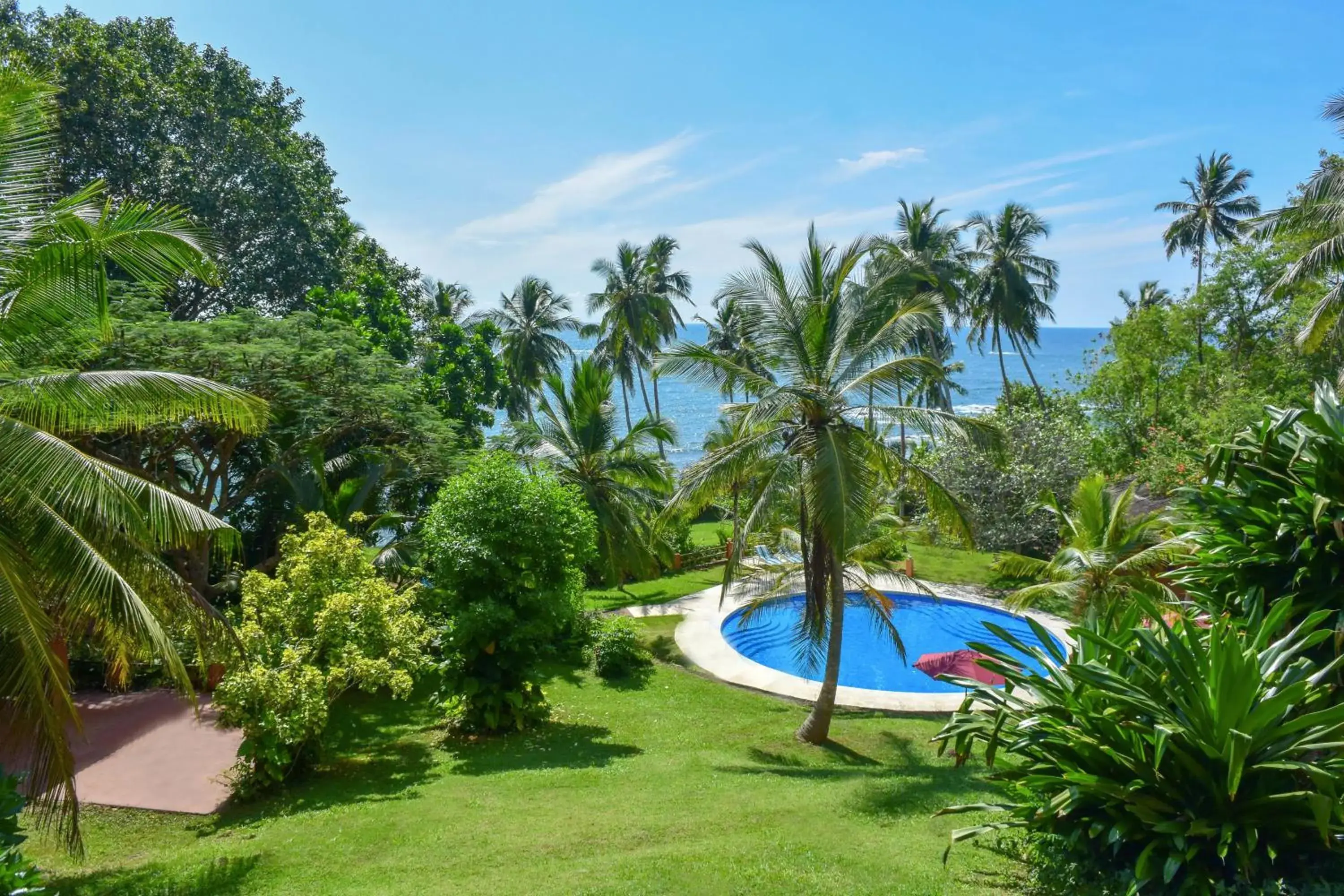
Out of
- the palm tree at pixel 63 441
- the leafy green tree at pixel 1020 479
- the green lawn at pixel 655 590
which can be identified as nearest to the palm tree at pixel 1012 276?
the leafy green tree at pixel 1020 479

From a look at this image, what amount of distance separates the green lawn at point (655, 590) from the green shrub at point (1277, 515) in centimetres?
1685

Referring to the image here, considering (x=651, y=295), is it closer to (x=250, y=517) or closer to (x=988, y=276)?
(x=988, y=276)

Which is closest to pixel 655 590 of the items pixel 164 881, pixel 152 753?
pixel 152 753

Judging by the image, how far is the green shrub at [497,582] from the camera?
12.3 m

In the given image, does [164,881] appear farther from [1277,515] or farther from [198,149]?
[198,149]

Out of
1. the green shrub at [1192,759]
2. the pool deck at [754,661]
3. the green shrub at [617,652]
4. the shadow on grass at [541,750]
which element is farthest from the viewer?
the green shrub at [617,652]

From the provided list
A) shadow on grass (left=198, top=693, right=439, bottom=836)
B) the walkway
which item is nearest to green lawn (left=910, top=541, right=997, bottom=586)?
shadow on grass (left=198, top=693, right=439, bottom=836)

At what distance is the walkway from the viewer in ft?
32.4

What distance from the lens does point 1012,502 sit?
2723 centimetres

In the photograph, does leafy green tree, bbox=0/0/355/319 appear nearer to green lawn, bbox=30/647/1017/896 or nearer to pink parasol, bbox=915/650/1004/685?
green lawn, bbox=30/647/1017/896

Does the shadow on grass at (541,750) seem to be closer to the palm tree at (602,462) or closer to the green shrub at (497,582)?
the green shrub at (497,582)

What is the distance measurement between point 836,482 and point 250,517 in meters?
16.5

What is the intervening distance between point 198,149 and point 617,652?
65.3 ft

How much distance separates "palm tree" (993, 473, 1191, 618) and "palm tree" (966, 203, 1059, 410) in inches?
859
